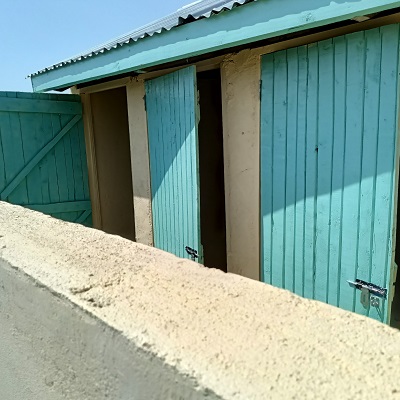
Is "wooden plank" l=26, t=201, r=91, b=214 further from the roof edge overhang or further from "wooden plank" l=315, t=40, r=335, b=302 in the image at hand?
"wooden plank" l=315, t=40, r=335, b=302

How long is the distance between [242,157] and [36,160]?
310 centimetres

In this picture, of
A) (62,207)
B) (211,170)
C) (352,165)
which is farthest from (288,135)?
(62,207)

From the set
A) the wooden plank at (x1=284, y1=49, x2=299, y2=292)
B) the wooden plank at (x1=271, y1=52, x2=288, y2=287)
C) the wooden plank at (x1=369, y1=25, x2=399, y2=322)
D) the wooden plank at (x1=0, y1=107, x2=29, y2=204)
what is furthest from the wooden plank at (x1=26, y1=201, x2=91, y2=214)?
the wooden plank at (x1=369, y1=25, x2=399, y2=322)

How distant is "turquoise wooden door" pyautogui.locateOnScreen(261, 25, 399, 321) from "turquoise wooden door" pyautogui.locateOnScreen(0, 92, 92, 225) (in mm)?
3265

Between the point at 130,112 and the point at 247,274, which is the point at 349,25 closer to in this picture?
the point at 247,274

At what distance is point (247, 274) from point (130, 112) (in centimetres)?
225

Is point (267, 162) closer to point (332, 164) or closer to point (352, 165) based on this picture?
point (332, 164)

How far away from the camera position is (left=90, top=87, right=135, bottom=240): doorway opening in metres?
5.07

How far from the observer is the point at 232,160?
2896 mm

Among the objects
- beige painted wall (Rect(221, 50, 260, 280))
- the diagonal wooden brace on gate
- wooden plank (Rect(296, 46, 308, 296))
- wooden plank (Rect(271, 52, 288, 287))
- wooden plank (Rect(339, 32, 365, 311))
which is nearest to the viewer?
wooden plank (Rect(339, 32, 365, 311))

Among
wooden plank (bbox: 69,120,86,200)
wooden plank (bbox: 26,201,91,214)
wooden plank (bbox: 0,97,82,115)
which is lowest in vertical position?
wooden plank (bbox: 26,201,91,214)

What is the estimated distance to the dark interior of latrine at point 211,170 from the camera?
4344mm

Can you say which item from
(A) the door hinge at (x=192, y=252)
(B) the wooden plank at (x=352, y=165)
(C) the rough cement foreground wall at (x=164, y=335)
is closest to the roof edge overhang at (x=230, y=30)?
(B) the wooden plank at (x=352, y=165)

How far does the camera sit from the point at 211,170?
448cm
